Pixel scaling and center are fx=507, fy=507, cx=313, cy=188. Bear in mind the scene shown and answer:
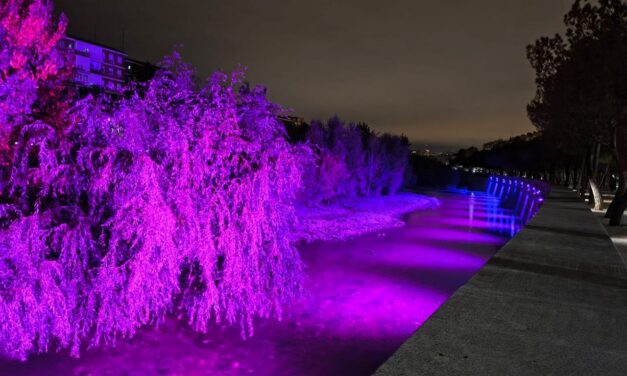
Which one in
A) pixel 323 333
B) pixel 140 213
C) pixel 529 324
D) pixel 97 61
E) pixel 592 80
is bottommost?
pixel 323 333

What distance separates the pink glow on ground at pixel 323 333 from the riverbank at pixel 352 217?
207 cm

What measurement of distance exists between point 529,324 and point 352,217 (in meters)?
17.4

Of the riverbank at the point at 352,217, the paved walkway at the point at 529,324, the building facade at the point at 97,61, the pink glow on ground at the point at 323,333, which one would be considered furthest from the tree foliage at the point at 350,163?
the building facade at the point at 97,61

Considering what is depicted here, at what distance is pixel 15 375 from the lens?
5.54 metres

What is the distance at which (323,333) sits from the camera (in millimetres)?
7332

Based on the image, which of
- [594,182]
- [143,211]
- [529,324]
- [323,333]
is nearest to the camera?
[529,324]

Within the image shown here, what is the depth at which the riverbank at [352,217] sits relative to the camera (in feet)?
55.8

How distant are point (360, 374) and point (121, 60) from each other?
3202 inches

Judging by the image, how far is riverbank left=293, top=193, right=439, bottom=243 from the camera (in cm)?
1700

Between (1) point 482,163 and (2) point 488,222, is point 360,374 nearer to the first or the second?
(2) point 488,222

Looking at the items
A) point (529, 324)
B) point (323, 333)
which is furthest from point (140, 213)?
point (529, 324)

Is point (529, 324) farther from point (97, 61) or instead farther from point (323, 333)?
point (97, 61)

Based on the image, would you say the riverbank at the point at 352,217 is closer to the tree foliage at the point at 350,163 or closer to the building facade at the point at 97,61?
the tree foliage at the point at 350,163

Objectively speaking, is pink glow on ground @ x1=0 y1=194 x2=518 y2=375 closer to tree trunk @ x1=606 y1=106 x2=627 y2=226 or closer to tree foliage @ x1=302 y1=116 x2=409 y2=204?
tree trunk @ x1=606 y1=106 x2=627 y2=226
